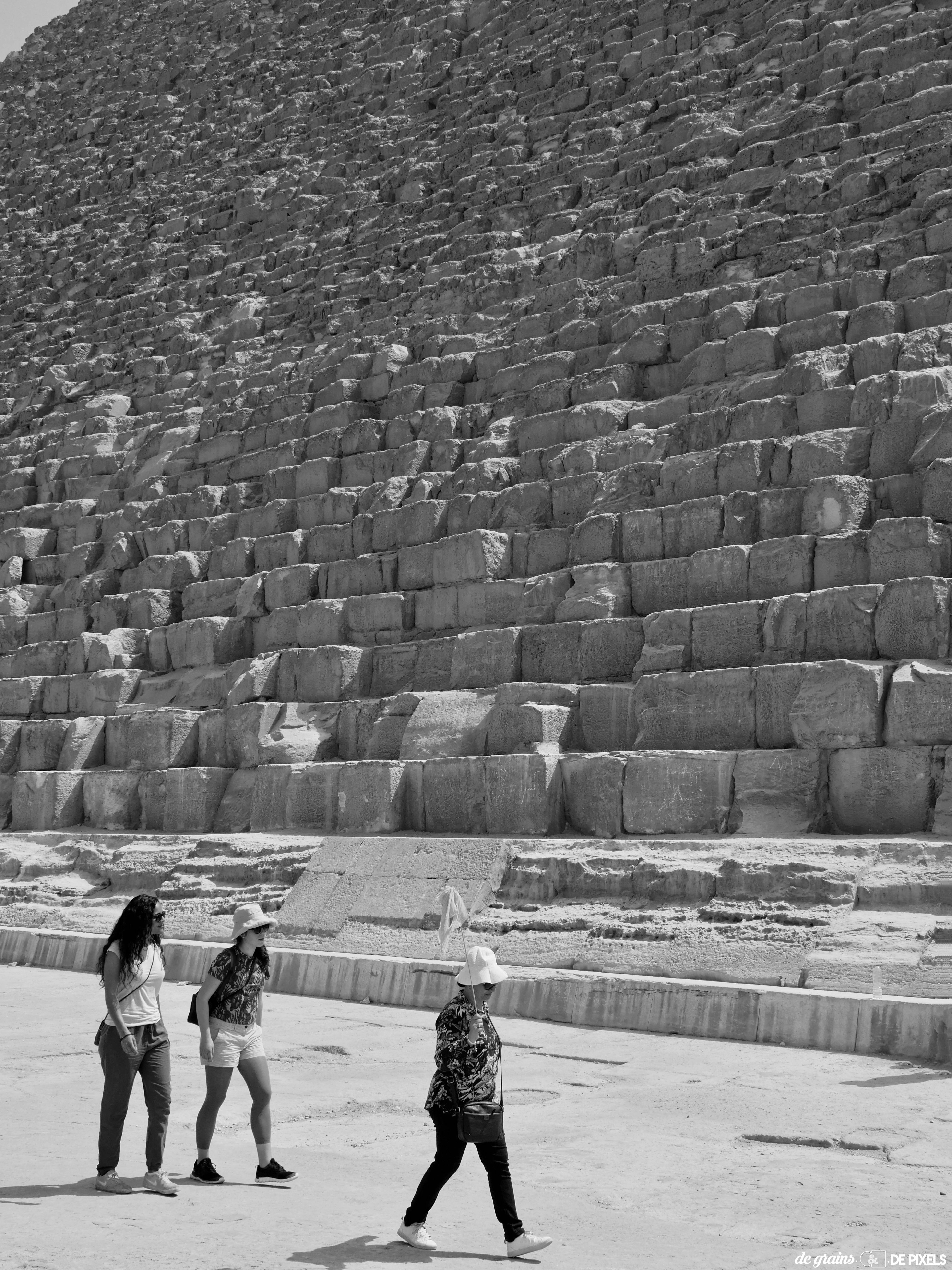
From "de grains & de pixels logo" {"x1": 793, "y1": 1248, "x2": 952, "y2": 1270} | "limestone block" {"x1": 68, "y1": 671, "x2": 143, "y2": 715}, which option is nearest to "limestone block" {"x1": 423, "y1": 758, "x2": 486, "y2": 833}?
"limestone block" {"x1": 68, "y1": 671, "x2": 143, "y2": 715}

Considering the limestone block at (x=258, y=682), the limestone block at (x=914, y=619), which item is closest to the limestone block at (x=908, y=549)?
the limestone block at (x=914, y=619)

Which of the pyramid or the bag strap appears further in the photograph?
the pyramid

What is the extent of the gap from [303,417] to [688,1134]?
13.6 metres

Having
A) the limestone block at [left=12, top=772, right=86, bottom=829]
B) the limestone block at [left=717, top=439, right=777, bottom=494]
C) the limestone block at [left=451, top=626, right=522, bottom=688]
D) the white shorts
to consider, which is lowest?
the white shorts

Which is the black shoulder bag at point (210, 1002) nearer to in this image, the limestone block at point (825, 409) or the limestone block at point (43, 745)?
the limestone block at point (825, 409)

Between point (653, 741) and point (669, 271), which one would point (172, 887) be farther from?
point (669, 271)

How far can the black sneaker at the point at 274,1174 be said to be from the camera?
5.77 m

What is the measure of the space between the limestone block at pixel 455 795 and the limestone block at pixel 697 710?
126 centimetres

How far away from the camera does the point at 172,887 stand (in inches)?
498

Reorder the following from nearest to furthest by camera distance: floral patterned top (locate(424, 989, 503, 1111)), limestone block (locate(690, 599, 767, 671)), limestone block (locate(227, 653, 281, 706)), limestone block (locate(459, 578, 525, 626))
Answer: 1. floral patterned top (locate(424, 989, 503, 1111))
2. limestone block (locate(690, 599, 767, 671))
3. limestone block (locate(459, 578, 525, 626))
4. limestone block (locate(227, 653, 281, 706))

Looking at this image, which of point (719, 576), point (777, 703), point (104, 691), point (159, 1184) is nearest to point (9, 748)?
point (104, 691)

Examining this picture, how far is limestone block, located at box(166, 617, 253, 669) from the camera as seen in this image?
1608cm

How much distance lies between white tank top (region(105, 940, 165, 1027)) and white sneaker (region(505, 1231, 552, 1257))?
1.81 meters

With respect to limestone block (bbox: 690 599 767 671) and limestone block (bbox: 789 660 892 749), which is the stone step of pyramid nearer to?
limestone block (bbox: 789 660 892 749)
